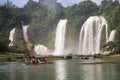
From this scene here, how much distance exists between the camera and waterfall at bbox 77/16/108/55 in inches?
5423

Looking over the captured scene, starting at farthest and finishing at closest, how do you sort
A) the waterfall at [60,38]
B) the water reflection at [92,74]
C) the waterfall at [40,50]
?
the waterfall at [40,50], the waterfall at [60,38], the water reflection at [92,74]

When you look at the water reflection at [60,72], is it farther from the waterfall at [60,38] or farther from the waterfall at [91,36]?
the waterfall at [60,38]

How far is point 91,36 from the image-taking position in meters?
140

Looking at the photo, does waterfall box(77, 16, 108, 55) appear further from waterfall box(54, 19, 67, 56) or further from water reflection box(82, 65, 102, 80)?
water reflection box(82, 65, 102, 80)

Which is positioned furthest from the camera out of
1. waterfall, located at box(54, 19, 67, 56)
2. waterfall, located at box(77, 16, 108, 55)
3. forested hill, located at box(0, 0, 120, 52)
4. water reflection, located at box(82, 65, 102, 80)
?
forested hill, located at box(0, 0, 120, 52)

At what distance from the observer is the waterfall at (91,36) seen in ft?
452

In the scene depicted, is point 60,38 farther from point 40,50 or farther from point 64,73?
point 64,73

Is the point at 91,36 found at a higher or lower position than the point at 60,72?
higher

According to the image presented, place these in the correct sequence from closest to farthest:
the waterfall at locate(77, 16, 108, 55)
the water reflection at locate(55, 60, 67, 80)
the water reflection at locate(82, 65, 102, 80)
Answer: the water reflection at locate(82, 65, 102, 80), the water reflection at locate(55, 60, 67, 80), the waterfall at locate(77, 16, 108, 55)

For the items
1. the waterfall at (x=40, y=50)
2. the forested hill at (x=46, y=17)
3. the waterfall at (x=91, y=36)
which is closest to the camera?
the waterfall at (x=91, y=36)

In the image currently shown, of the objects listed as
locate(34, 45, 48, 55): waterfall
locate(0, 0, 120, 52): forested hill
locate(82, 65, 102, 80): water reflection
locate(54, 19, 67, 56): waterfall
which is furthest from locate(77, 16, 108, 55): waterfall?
locate(82, 65, 102, 80): water reflection

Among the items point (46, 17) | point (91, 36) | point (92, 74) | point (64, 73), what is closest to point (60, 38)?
point (91, 36)

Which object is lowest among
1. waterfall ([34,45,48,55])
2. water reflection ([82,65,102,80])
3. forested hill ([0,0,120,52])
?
water reflection ([82,65,102,80])

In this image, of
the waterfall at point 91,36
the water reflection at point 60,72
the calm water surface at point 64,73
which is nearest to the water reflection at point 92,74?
the calm water surface at point 64,73
